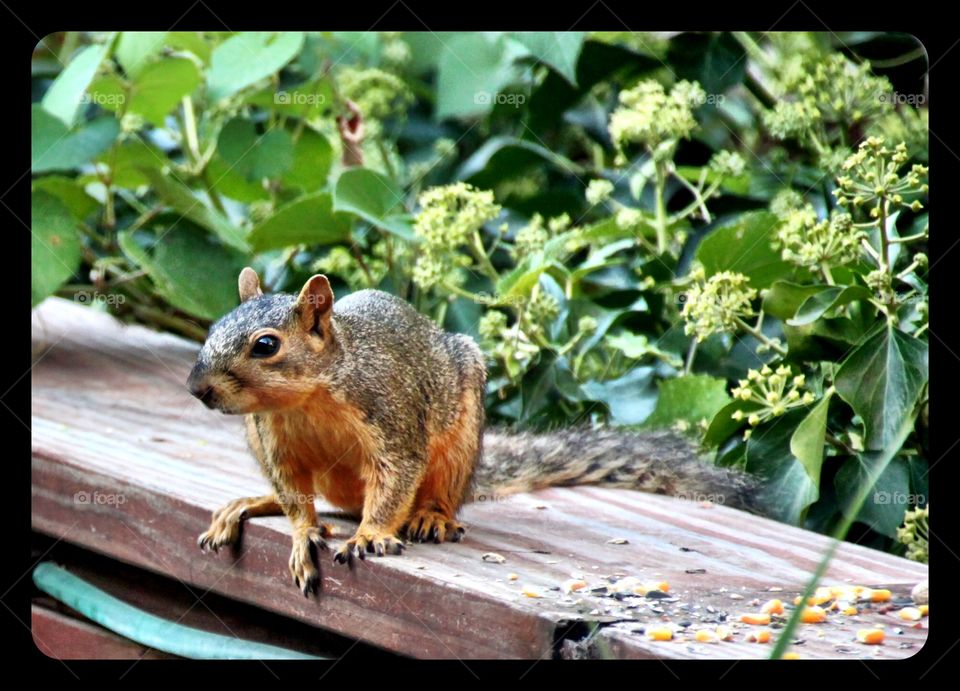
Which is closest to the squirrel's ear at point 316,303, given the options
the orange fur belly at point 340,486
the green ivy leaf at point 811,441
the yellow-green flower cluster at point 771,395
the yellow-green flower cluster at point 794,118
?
the orange fur belly at point 340,486

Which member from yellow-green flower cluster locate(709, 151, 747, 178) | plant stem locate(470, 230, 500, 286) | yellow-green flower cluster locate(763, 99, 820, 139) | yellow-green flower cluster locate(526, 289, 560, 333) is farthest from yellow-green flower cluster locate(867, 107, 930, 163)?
plant stem locate(470, 230, 500, 286)

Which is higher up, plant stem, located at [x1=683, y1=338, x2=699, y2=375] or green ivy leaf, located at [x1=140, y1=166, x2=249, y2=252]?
plant stem, located at [x1=683, y1=338, x2=699, y2=375]

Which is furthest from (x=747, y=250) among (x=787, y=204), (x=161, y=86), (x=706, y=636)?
(x=161, y=86)

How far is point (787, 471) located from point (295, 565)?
908 millimetres

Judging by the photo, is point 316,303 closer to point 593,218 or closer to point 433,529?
point 433,529

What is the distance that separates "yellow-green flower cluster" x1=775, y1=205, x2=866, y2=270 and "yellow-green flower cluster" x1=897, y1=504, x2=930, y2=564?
46 centimetres

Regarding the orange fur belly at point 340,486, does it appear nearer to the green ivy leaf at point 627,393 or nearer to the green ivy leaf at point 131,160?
the green ivy leaf at point 627,393

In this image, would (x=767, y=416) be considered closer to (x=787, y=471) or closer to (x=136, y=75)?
(x=787, y=471)

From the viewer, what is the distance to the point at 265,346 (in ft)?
5.65

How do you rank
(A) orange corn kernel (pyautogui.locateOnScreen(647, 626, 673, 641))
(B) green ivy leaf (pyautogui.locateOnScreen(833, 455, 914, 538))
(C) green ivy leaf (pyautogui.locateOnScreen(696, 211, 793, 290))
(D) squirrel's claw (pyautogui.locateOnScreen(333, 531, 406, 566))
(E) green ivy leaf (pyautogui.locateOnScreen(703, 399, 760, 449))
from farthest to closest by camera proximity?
(C) green ivy leaf (pyautogui.locateOnScreen(696, 211, 793, 290)) → (E) green ivy leaf (pyautogui.locateOnScreen(703, 399, 760, 449)) → (B) green ivy leaf (pyautogui.locateOnScreen(833, 455, 914, 538)) → (D) squirrel's claw (pyautogui.locateOnScreen(333, 531, 406, 566)) → (A) orange corn kernel (pyautogui.locateOnScreen(647, 626, 673, 641))

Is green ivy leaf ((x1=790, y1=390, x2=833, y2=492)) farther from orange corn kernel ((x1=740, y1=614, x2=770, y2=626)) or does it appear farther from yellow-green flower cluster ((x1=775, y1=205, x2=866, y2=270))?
orange corn kernel ((x1=740, y1=614, x2=770, y2=626))

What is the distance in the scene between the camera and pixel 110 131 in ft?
9.37

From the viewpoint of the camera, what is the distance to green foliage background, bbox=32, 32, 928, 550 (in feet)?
7.20
